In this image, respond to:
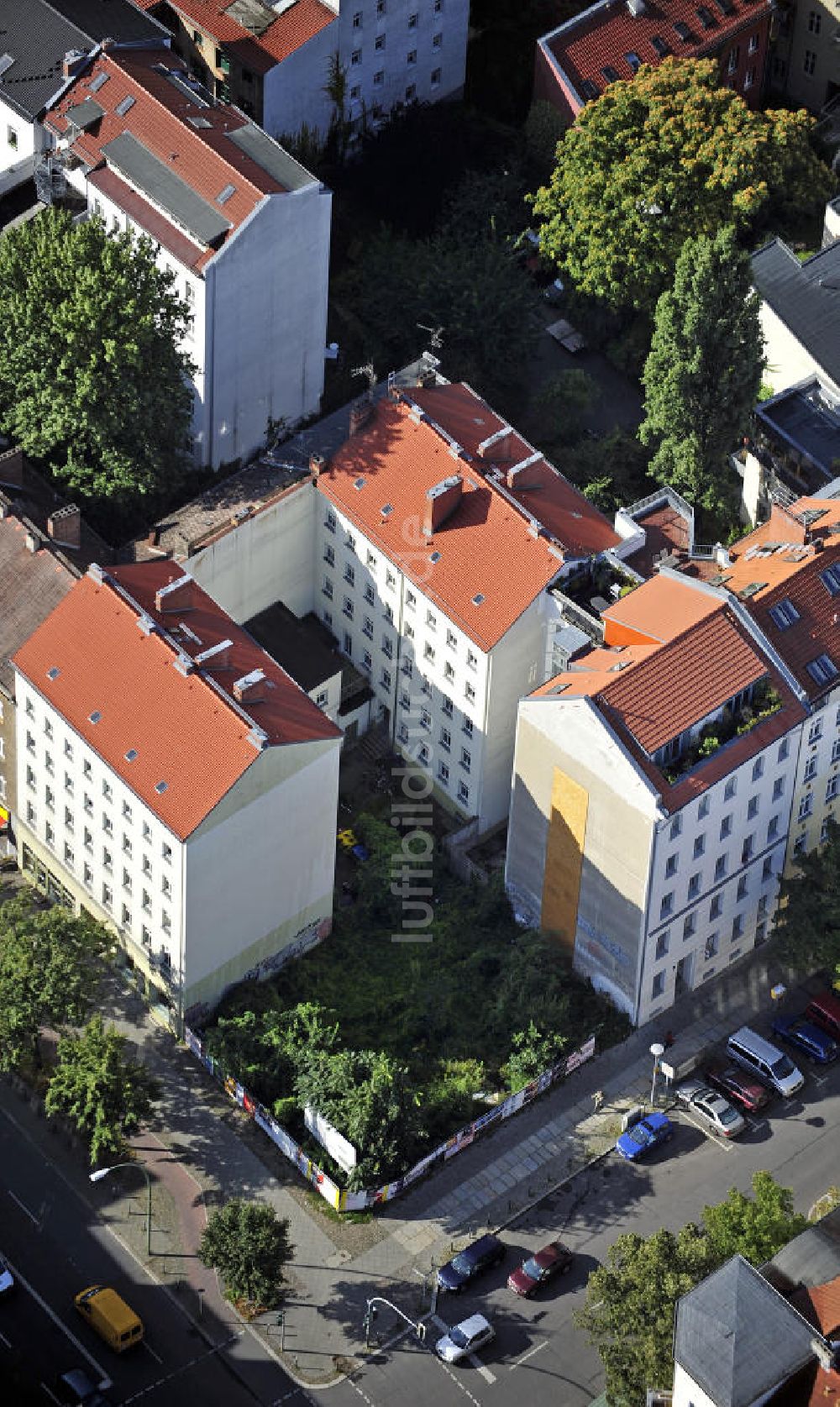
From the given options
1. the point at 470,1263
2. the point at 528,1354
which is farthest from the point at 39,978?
the point at 528,1354

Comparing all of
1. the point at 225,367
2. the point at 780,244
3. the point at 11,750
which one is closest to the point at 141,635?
the point at 11,750

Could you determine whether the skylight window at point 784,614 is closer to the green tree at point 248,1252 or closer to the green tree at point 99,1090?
the green tree at point 99,1090

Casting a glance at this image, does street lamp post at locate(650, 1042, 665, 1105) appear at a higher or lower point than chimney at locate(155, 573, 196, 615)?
lower

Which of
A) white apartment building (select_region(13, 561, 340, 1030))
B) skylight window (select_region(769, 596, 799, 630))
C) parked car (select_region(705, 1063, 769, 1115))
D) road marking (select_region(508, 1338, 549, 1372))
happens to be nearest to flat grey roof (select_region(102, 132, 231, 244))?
white apartment building (select_region(13, 561, 340, 1030))

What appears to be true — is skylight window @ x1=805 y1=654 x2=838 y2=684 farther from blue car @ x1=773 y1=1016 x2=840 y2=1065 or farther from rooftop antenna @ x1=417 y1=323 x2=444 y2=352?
rooftop antenna @ x1=417 y1=323 x2=444 y2=352

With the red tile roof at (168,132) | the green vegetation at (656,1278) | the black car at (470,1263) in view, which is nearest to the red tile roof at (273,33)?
the red tile roof at (168,132)

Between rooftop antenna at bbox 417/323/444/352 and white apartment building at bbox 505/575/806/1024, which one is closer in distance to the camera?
white apartment building at bbox 505/575/806/1024

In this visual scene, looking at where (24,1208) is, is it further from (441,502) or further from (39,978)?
(441,502)

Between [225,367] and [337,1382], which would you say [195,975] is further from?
[225,367]
